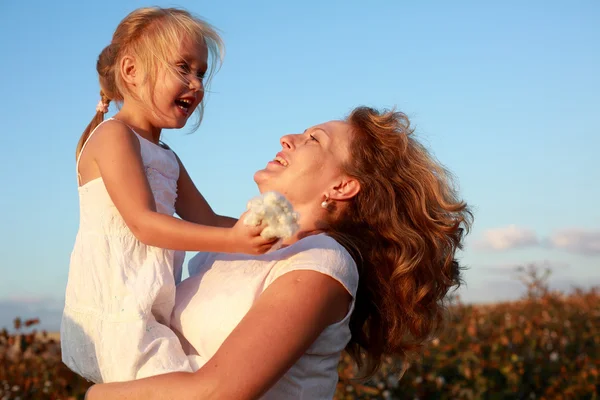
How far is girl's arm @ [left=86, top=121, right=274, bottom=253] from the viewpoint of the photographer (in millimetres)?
2210

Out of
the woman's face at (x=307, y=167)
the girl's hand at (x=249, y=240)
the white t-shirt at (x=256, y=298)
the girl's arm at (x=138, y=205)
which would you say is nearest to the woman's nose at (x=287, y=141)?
the woman's face at (x=307, y=167)

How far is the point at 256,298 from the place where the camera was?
7.97 feet

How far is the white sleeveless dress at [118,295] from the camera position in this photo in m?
2.42

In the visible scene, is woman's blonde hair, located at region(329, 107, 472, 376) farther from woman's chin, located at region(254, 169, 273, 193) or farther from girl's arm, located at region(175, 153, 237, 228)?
girl's arm, located at region(175, 153, 237, 228)

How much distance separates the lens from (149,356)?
2406 mm

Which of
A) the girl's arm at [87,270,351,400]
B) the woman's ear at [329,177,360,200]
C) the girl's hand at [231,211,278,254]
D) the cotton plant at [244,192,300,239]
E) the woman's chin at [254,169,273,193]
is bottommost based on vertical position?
the girl's arm at [87,270,351,400]

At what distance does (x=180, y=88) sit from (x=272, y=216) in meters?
0.96

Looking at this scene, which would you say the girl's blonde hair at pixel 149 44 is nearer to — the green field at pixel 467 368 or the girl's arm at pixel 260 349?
the girl's arm at pixel 260 349

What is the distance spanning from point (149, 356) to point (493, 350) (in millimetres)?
3991

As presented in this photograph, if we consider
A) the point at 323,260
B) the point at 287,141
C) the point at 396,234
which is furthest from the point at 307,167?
the point at 323,260

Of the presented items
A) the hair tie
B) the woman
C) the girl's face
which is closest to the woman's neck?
the woman

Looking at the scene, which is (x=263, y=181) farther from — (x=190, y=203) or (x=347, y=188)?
(x=190, y=203)

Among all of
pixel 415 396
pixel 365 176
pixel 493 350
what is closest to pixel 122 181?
pixel 365 176

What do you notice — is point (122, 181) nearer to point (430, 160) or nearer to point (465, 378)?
point (430, 160)
